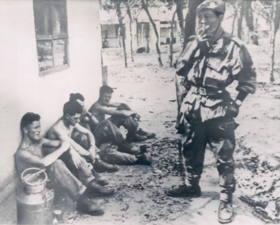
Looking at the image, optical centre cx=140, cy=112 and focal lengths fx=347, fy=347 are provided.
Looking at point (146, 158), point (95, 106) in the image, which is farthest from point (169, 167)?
point (95, 106)

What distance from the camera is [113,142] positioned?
10.1 ft

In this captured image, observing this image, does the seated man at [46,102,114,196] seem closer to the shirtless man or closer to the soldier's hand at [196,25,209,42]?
the shirtless man

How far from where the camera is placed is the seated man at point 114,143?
304 cm

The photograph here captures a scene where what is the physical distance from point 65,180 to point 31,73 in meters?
0.94

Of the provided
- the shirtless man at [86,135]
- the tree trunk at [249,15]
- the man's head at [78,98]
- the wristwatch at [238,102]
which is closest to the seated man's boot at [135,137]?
the shirtless man at [86,135]

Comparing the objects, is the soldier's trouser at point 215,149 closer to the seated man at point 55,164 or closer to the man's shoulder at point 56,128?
the seated man at point 55,164

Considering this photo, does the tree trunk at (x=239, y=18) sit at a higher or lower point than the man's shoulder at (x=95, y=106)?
higher

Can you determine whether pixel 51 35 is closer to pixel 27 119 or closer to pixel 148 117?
pixel 27 119

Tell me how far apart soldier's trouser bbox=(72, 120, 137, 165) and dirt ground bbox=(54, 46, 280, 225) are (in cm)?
8

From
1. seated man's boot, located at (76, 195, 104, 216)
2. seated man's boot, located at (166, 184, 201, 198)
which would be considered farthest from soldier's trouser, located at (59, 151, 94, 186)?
seated man's boot, located at (166, 184, 201, 198)

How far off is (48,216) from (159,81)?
1.48 m

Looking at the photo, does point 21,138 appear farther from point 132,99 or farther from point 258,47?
point 258,47

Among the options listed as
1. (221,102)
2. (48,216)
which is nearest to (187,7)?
(221,102)

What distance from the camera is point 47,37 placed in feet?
9.45
